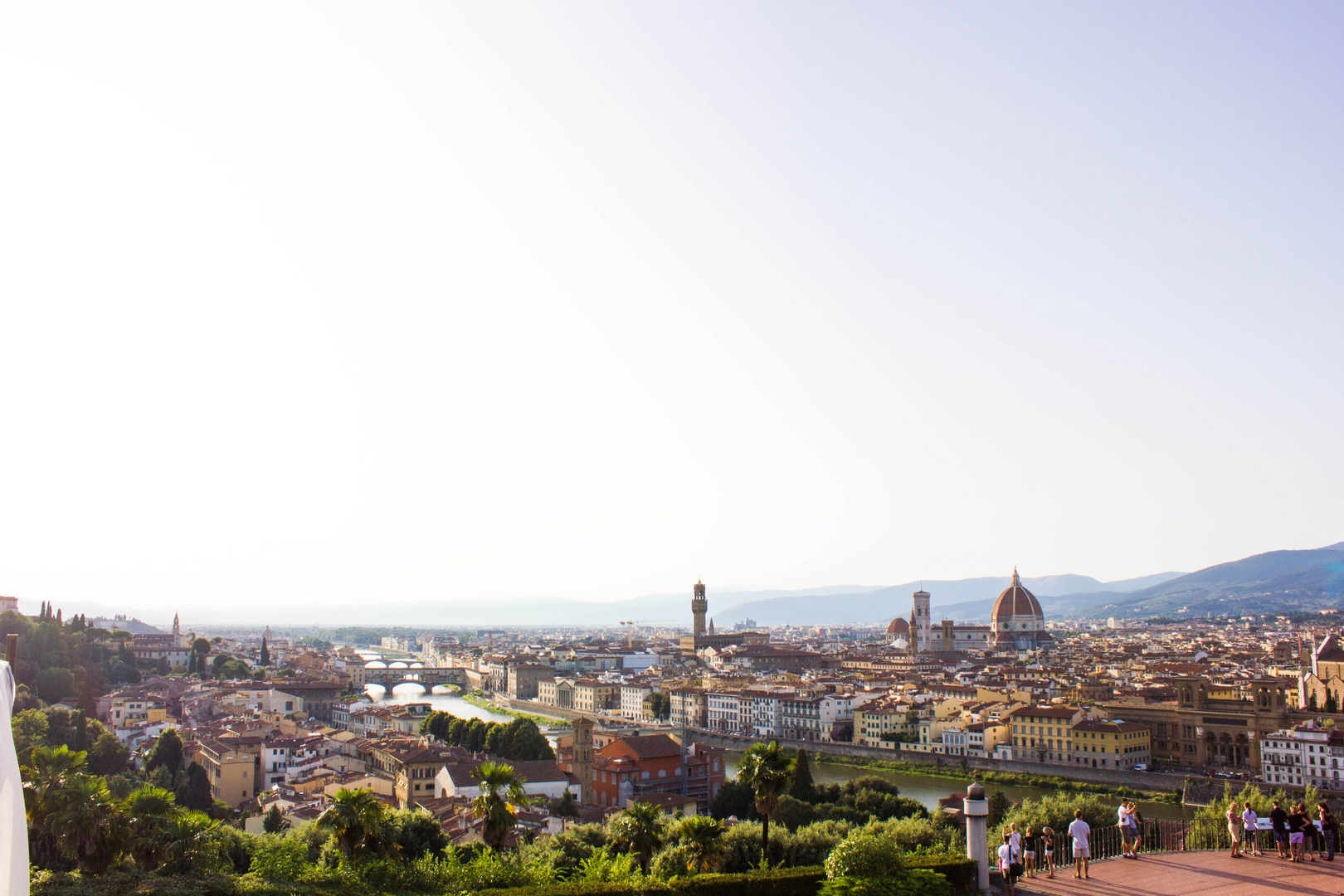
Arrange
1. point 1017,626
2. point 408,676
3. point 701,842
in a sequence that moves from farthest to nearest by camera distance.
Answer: point 1017,626, point 408,676, point 701,842

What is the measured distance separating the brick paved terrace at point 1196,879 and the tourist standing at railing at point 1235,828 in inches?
4.8

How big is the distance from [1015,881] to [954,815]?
1085 cm

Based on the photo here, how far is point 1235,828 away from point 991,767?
105 ft

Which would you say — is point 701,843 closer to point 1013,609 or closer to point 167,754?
point 167,754

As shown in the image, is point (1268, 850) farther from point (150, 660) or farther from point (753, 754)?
point (150, 660)

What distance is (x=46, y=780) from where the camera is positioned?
1190 centimetres

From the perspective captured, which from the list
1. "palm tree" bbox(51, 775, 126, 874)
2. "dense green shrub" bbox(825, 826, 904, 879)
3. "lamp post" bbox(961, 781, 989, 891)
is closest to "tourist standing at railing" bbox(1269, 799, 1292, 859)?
"lamp post" bbox(961, 781, 989, 891)

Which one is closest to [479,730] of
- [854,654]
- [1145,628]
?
[854,654]

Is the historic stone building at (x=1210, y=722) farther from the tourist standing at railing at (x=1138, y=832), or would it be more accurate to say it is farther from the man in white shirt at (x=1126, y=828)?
the man in white shirt at (x=1126, y=828)

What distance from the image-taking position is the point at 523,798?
44.8 ft

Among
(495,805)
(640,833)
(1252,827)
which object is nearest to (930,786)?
Answer: (640,833)

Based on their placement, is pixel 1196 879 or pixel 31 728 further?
pixel 31 728

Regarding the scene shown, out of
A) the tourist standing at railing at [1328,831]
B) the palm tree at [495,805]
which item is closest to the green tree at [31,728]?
the palm tree at [495,805]

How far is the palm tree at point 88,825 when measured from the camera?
11383 mm
